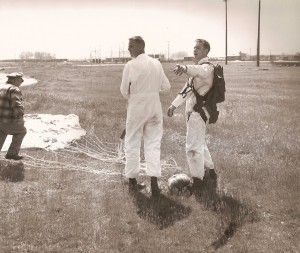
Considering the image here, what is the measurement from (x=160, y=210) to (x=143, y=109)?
1.69 metres

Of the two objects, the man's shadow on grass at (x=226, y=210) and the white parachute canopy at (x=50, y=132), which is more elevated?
the white parachute canopy at (x=50, y=132)

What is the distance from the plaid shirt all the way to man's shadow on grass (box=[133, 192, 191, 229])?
374 cm

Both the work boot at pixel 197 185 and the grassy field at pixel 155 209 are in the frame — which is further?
the work boot at pixel 197 185

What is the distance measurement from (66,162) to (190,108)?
3398 millimetres

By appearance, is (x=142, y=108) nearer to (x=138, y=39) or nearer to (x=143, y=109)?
(x=143, y=109)

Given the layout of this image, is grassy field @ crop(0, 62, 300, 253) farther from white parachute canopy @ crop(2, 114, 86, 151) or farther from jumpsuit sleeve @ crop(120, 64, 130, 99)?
jumpsuit sleeve @ crop(120, 64, 130, 99)

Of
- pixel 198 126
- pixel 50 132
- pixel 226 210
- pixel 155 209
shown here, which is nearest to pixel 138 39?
pixel 198 126

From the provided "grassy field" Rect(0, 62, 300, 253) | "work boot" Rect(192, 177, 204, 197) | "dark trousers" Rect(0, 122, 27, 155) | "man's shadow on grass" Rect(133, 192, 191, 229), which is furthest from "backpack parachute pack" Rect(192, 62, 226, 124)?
"dark trousers" Rect(0, 122, 27, 155)

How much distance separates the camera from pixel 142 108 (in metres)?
7.03

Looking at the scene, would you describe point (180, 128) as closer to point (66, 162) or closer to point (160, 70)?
point (66, 162)

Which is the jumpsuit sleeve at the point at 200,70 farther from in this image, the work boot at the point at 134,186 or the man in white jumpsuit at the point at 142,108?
the work boot at the point at 134,186

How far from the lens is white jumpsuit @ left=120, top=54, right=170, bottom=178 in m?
6.96

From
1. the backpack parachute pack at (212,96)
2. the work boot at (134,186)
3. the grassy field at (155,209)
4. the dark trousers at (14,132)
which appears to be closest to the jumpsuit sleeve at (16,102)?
the dark trousers at (14,132)

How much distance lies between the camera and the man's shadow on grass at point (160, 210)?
19.4ft
